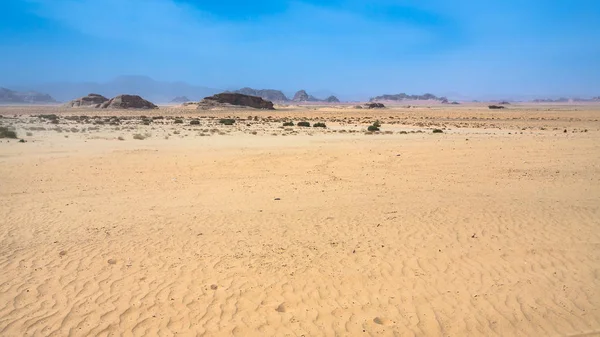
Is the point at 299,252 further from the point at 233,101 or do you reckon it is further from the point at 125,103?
the point at 125,103

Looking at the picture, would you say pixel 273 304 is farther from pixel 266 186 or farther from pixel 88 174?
pixel 88 174

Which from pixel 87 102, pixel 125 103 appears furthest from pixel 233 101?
pixel 87 102

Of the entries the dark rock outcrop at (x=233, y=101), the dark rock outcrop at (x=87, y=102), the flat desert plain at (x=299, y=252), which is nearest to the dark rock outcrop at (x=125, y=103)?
the dark rock outcrop at (x=233, y=101)

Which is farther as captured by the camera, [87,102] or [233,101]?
[87,102]

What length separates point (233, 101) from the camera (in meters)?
92.3

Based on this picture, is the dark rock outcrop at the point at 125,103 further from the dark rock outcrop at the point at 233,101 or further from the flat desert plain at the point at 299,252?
the flat desert plain at the point at 299,252

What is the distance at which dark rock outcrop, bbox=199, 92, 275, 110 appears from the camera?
89.6 metres

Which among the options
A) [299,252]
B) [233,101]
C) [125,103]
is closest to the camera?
[299,252]

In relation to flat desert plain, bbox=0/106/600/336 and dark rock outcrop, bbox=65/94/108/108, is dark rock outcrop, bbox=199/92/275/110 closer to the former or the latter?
dark rock outcrop, bbox=65/94/108/108

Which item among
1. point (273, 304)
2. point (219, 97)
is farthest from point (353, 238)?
point (219, 97)

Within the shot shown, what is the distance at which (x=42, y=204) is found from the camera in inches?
402

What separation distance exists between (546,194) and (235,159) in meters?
11.1

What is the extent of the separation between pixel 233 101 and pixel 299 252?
289ft

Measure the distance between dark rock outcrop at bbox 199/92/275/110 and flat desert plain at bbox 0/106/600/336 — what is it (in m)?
76.6
